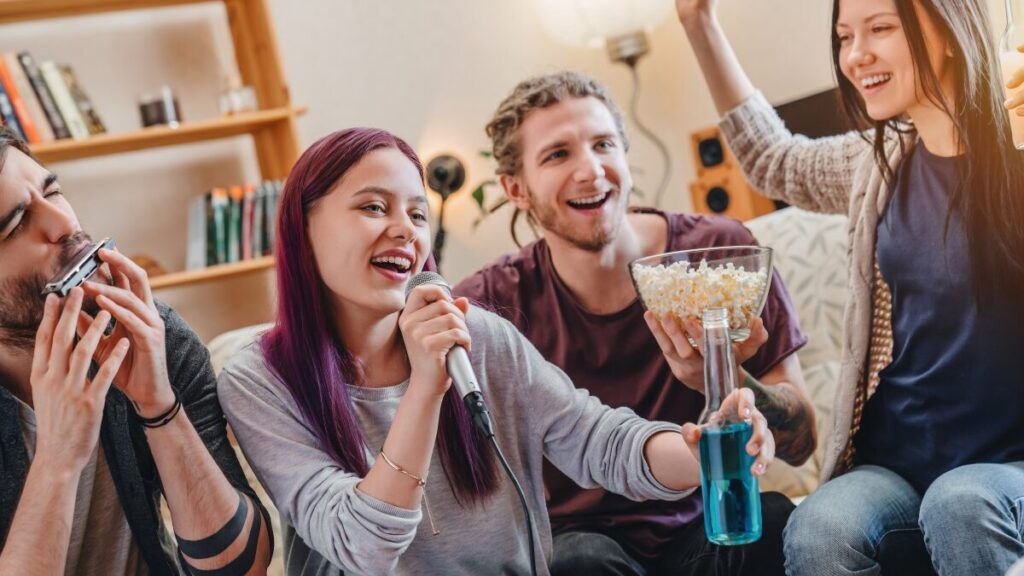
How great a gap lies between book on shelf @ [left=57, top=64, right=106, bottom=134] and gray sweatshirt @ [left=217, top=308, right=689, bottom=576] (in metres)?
2.07

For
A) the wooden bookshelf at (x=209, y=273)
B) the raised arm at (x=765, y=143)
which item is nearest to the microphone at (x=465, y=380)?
the raised arm at (x=765, y=143)

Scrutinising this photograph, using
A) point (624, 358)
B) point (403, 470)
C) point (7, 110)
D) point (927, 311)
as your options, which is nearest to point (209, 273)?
point (7, 110)

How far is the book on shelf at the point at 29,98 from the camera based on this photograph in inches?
122

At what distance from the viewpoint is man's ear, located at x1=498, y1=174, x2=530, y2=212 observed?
6.68 ft

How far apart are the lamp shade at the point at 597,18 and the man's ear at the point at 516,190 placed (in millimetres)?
1653

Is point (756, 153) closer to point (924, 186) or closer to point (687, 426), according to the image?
point (924, 186)

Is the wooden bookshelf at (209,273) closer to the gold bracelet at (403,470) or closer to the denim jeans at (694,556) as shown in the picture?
the denim jeans at (694,556)

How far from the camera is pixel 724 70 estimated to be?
1945mm

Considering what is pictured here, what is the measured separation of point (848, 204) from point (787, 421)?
1.44ft

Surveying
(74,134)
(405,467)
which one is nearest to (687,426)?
(405,467)

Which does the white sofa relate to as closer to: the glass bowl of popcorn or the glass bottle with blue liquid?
the glass bowl of popcorn

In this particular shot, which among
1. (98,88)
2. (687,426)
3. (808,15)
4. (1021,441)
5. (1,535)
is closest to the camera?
(687,426)

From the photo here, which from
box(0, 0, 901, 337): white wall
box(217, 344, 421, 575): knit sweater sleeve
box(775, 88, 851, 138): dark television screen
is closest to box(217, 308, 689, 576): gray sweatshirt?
box(217, 344, 421, 575): knit sweater sleeve

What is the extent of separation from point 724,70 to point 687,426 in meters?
0.95
